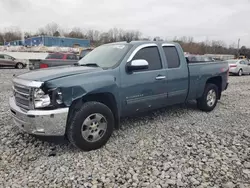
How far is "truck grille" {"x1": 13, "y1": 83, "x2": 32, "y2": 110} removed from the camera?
312 cm

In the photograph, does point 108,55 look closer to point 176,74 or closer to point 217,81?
point 176,74

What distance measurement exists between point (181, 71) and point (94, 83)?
227 cm

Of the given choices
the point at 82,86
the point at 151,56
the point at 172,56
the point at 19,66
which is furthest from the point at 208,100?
the point at 19,66

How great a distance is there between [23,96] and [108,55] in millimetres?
1759

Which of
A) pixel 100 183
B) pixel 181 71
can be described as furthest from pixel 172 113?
pixel 100 183

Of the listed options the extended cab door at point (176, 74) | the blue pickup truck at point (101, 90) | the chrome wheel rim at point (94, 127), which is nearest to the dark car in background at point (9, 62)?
the blue pickup truck at point (101, 90)

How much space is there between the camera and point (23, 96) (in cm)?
326

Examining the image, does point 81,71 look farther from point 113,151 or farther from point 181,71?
point 181,71

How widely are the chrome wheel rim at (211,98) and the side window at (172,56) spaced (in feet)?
5.20

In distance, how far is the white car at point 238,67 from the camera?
58.7ft

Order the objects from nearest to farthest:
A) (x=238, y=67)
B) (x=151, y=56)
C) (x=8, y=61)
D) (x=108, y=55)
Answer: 1. (x=108, y=55)
2. (x=151, y=56)
3. (x=238, y=67)
4. (x=8, y=61)

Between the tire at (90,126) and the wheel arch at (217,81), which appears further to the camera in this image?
the wheel arch at (217,81)

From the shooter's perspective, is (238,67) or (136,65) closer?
(136,65)

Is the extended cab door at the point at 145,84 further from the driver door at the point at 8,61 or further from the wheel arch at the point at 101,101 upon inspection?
the driver door at the point at 8,61
